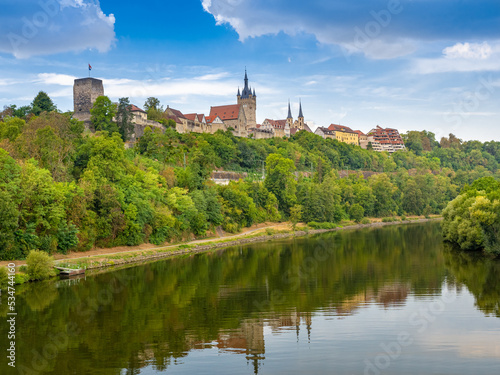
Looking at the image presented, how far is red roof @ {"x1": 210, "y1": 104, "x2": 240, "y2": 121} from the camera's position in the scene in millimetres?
119438

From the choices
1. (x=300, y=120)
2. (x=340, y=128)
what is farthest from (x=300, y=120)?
(x=340, y=128)

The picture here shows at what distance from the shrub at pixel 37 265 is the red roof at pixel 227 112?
8798cm

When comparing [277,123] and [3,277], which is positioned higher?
[277,123]

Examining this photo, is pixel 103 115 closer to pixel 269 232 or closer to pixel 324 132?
pixel 269 232

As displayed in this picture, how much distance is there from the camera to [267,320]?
24.3 meters

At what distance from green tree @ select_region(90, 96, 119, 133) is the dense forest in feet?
0.51

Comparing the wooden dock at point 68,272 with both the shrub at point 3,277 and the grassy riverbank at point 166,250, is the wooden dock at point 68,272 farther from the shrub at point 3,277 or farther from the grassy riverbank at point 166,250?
the shrub at point 3,277

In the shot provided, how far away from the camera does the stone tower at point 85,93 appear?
2950 inches

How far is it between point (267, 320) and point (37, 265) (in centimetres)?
1664

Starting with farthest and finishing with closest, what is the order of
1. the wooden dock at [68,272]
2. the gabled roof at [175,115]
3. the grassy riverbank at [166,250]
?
the gabled roof at [175,115] → the grassy riverbank at [166,250] → the wooden dock at [68,272]

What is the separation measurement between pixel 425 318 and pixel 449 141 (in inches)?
6667

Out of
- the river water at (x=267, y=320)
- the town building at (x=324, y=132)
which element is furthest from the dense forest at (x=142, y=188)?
the town building at (x=324, y=132)

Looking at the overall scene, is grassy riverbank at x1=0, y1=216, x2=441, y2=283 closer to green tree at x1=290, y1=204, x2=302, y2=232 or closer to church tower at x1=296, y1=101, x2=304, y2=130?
green tree at x1=290, y1=204, x2=302, y2=232

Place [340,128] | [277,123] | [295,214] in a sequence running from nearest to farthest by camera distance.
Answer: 1. [295,214]
2. [277,123]
3. [340,128]
